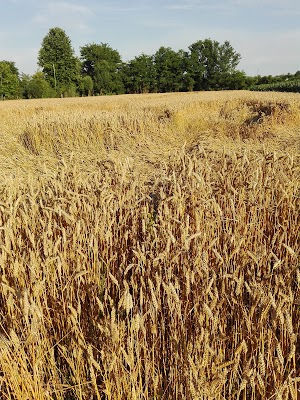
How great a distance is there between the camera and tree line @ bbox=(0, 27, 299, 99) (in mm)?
49438

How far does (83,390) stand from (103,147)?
20.8ft

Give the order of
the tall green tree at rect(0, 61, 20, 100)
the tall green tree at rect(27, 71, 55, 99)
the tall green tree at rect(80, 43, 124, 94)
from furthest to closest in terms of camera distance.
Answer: the tall green tree at rect(80, 43, 124, 94) → the tall green tree at rect(0, 61, 20, 100) → the tall green tree at rect(27, 71, 55, 99)

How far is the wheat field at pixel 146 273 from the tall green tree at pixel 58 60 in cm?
4655

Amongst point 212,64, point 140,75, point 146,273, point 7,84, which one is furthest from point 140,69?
point 146,273

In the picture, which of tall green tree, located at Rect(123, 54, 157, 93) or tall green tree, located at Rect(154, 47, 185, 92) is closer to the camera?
tall green tree, located at Rect(123, 54, 157, 93)

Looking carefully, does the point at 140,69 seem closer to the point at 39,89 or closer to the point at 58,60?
the point at 58,60

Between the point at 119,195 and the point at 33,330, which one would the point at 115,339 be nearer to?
the point at 33,330

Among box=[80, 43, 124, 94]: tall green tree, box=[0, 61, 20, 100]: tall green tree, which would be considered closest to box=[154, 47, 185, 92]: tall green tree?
box=[80, 43, 124, 94]: tall green tree

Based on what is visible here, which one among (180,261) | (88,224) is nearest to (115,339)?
(180,261)

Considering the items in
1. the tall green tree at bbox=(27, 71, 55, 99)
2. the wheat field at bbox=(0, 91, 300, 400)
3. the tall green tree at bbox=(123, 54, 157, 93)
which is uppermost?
the tall green tree at bbox=(123, 54, 157, 93)

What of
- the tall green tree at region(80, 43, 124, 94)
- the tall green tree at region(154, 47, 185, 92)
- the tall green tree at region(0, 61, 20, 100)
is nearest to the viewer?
the tall green tree at region(0, 61, 20, 100)

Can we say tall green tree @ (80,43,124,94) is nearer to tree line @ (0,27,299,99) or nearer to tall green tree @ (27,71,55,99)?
tree line @ (0,27,299,99)

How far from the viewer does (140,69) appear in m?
51.0

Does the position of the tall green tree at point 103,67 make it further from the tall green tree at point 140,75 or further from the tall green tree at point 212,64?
the tall green tree at point 212,64
